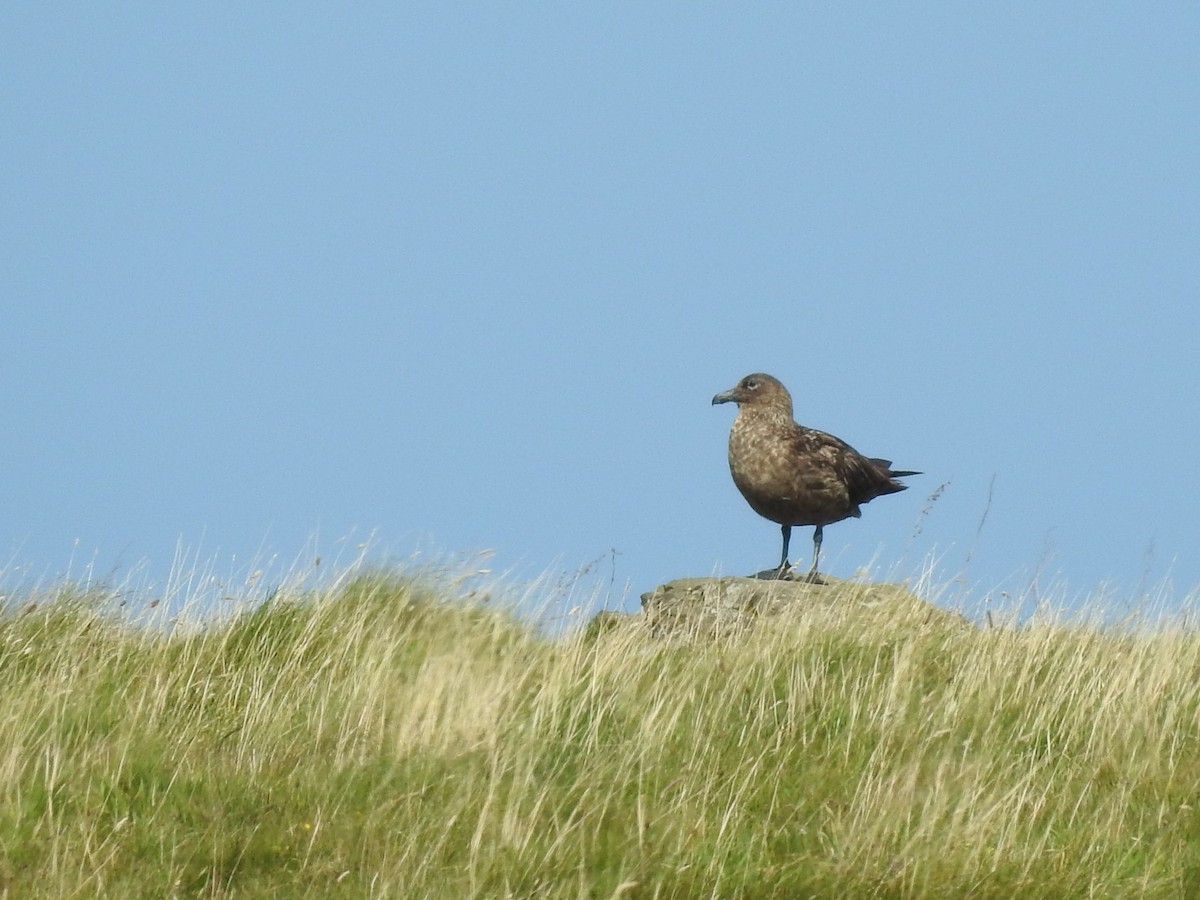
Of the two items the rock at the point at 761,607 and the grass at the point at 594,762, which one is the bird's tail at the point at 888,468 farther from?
the grass at the point at 594,762

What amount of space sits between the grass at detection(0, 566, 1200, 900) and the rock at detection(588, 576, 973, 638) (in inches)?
10.4

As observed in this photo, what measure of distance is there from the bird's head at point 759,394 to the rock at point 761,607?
5.70ft

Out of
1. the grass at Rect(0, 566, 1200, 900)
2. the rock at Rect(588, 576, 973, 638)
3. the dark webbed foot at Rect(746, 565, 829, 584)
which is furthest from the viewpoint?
the dark webbed foot at Rect(746, 565, 829, 584)

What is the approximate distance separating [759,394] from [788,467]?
976 mm

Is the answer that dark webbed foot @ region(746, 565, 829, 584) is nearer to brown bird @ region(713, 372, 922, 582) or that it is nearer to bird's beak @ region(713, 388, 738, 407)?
brown bird @ region(713, 372, 922, 582)

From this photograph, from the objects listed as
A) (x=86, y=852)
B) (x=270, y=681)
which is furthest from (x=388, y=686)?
(x=86, y=852)

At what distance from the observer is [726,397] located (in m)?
12.4

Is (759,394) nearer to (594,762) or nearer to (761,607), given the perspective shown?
(761,607)

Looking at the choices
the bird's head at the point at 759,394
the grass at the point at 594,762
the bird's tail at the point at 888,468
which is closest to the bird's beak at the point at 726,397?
the bird's head at the point at 759,394

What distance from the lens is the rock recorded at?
9203 mm

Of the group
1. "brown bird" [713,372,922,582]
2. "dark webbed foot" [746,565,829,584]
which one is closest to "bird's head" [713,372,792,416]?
"brown bird" [713,372,922,582]

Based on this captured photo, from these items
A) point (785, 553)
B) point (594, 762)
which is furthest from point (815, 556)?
point (594, 762)

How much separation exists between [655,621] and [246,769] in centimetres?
453

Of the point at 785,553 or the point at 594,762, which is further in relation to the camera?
the point at 785,553
